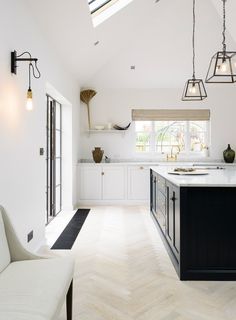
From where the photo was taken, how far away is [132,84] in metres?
7.21

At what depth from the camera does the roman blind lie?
7195 mm

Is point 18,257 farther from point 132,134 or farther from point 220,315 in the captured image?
point 132,134

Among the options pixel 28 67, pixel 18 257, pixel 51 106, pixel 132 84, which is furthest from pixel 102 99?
pixel 18 257

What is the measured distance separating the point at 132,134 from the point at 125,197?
149cm

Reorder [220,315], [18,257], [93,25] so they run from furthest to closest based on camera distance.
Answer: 1. [93,25]
2. [220,315]
3. [18,257]

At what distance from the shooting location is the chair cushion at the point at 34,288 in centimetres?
141

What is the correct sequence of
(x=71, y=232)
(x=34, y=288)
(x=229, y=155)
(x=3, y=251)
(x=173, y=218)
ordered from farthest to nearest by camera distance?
1. (x=229, y=155)
2. (x=71, y=232)
3. (x=173, y=218)
4. (x=3, y=251)
5. (x=34, y=288)

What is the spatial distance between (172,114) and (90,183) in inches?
96.5

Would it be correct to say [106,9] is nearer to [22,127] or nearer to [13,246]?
[22,127]

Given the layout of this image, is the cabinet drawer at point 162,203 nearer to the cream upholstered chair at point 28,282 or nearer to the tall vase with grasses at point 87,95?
the cream upholstered chair at point 28,282

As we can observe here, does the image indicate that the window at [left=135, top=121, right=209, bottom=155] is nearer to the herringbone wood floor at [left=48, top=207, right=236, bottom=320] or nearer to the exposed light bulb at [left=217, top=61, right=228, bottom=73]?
the herringbone wood floor at [left=48, top=207, right=236, bottom=320]

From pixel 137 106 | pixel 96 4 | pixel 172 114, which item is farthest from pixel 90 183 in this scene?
pixel 96 4

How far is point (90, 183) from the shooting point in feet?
22.5

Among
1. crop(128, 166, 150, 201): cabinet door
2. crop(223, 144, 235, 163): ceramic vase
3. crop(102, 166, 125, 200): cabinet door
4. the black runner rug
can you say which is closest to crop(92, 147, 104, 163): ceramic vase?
crop(102, 166, 125, 200): cabinet door
